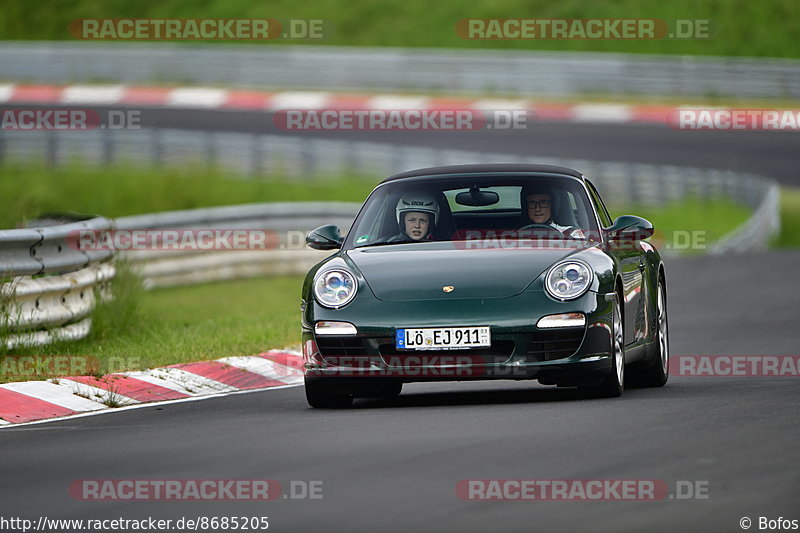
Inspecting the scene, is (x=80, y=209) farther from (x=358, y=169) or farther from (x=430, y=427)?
(x=430, y=427)

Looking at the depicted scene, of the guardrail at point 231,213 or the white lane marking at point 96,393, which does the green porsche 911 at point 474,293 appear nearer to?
the white lane marking at point 96,393

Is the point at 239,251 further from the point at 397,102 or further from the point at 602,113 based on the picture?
the point at 602,113

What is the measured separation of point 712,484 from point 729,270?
14.4 metres

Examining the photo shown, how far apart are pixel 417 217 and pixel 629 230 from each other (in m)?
1.31

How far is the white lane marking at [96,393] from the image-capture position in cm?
1027

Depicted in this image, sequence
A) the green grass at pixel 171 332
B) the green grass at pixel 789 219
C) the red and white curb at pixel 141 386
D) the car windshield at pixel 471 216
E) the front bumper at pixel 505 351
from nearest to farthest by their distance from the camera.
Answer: the front bumper at pixel 505 351 < the red and white curb at pixel 141 386 < the car windshield at pixel 471 216 < the green grass at pixel 171 332 < the green grass at pixel 789 219

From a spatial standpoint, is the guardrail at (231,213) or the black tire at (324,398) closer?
the black tire at (324,398)

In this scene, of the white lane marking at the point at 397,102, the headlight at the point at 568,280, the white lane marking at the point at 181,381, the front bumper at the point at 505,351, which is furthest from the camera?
the white lane marking at the point at 397,102

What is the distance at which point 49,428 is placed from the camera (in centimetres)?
909

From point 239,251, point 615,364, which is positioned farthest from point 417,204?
point 239,251

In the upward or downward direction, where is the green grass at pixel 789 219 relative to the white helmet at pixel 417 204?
downward

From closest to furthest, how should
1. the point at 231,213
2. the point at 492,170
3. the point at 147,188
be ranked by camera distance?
the point at 492,170 → the point at 231,213 → the point at 147,188

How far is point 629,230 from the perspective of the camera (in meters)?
10.4

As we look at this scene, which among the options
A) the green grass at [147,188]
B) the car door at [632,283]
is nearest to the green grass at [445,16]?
the green grass at [147,188]
